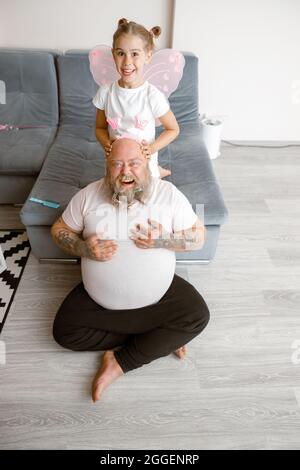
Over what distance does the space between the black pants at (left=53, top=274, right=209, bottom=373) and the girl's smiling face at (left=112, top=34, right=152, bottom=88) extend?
3.12 ft

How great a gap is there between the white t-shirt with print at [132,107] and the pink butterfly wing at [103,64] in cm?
24

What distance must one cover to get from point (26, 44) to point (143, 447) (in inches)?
104

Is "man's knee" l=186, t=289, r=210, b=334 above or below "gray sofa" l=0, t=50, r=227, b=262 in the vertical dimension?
below

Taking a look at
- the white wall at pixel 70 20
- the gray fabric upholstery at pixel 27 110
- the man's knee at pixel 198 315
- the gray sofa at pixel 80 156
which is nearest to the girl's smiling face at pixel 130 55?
the gray sofa at pixel 80 156

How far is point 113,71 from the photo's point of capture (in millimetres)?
1828

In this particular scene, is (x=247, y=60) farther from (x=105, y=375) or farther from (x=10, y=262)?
(x=105, y=375)

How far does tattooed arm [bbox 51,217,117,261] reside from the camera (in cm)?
133

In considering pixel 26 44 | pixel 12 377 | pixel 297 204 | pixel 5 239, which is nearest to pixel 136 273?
pixel 12 377

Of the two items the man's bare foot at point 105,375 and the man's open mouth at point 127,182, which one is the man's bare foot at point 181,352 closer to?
the man's bare foot at point 105,375

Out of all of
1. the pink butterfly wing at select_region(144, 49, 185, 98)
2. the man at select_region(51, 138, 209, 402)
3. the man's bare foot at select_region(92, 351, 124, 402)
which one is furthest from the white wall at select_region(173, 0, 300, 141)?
the man's bare foot at select_region(92, 351, 124, 402)

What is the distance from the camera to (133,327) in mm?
1427

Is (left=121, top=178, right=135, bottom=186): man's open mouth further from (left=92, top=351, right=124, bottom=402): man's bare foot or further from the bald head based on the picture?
(left=92, top=351, right=124, bottom=402): man's bare foot

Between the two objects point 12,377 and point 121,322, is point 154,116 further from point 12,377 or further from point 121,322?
point 12,377

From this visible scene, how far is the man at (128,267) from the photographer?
1322 mm
